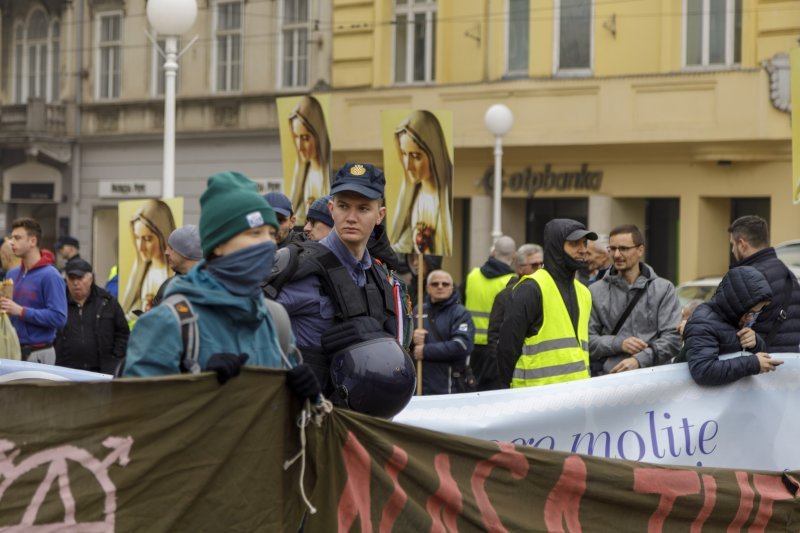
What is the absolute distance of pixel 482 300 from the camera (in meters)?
12.6

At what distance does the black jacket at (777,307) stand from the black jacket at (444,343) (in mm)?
3158

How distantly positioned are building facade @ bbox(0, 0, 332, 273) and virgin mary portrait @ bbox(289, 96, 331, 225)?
14310 millimetres

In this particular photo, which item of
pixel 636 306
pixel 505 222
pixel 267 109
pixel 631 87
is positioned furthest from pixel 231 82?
pixel 636 306

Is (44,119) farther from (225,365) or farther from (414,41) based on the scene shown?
(225,365)

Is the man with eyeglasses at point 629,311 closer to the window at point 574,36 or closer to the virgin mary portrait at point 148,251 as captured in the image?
the virgin mary portrait at point 148,251

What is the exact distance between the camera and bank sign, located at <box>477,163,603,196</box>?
24.4 m

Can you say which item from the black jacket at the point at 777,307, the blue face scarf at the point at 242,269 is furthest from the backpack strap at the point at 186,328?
the black jacket at the point at 777,307

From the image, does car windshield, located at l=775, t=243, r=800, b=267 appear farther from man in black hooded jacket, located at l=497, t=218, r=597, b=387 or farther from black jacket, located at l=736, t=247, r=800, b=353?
man in black hooded jacket, located at l=497, t=218, r=597, b=387

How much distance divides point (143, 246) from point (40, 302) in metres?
1.99

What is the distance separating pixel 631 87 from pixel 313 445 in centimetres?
1954

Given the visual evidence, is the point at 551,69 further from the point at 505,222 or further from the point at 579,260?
the point at 579,260

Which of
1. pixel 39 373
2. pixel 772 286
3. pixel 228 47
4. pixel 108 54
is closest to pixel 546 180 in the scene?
pixel 228 47

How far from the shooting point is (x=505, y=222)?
25.8 m

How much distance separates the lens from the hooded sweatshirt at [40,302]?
32.4 ft
